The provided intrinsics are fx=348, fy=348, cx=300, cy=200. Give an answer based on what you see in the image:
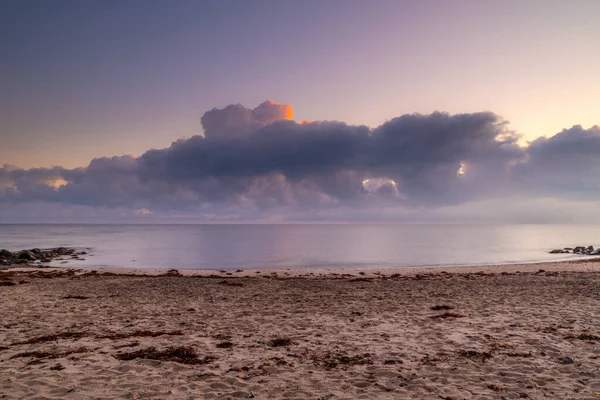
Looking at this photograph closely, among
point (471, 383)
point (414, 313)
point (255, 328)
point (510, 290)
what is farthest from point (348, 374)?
point (510, 290)

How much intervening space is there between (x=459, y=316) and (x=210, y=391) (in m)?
12.8

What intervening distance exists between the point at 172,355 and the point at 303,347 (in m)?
4.51

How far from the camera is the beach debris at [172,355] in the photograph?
11258 millimetres

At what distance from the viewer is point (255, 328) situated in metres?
15.4

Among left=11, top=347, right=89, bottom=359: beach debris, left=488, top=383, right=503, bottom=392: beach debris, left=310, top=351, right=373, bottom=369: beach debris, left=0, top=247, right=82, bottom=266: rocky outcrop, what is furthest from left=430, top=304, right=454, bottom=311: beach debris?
left=0, top=247, right=82, bottom=266: rocky outcrop

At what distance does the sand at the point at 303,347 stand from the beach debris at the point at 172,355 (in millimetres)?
67

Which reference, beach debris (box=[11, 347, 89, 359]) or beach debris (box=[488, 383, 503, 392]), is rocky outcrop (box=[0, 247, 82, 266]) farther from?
beach debris (box=[488, 383, 503, 392])

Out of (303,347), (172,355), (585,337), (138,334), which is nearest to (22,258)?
(138,334)

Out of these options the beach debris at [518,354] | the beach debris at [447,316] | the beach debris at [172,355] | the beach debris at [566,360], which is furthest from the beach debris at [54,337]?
the beach debris at [566,360]

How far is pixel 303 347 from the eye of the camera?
12.6m

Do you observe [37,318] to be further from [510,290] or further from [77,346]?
[510,290]

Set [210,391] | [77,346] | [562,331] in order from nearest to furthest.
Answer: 1. [210,391]
2. [77,346]
3. [562,331]

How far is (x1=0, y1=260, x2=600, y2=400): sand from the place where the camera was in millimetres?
9117

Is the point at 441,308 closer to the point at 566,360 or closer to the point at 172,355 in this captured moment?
the point at 566,360
